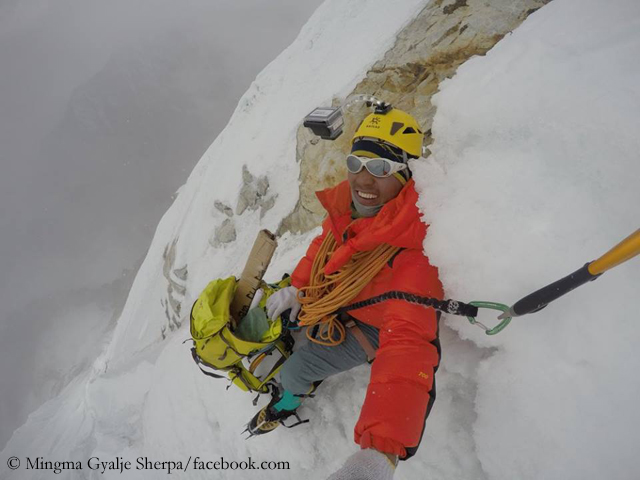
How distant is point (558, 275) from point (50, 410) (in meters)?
15.7

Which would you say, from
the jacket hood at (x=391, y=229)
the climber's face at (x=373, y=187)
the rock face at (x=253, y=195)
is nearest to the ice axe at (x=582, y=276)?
the jacket hood at (x=391, y=229)

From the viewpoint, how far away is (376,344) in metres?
2.24

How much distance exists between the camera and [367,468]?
4.55 feet

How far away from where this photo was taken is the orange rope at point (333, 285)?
2084 millimetres

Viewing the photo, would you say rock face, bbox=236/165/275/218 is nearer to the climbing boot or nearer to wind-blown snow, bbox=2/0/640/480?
wind-blown snow, bbox=2/0/640/480

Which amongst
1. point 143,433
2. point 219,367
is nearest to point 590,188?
point 219,367

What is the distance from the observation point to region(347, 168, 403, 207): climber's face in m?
2.14

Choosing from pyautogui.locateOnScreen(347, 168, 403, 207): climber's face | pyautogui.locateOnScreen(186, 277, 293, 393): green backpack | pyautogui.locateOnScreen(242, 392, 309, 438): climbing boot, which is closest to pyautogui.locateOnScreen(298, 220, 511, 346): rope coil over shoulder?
pyautogui.locateOnScreen(347, 168, 403, 207): climber's face

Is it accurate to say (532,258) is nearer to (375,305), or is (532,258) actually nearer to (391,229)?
(391,229)

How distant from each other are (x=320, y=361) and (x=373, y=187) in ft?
4.22

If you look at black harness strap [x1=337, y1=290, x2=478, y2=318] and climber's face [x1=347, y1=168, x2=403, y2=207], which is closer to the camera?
black harness strap [x1=337, y1=290, x2=478, y2=318]

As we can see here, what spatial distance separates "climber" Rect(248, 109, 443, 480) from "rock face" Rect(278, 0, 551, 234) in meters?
1.93

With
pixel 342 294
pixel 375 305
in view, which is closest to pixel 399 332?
pixel 375 305

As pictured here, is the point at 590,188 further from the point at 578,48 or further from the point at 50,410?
the point at 50,410
